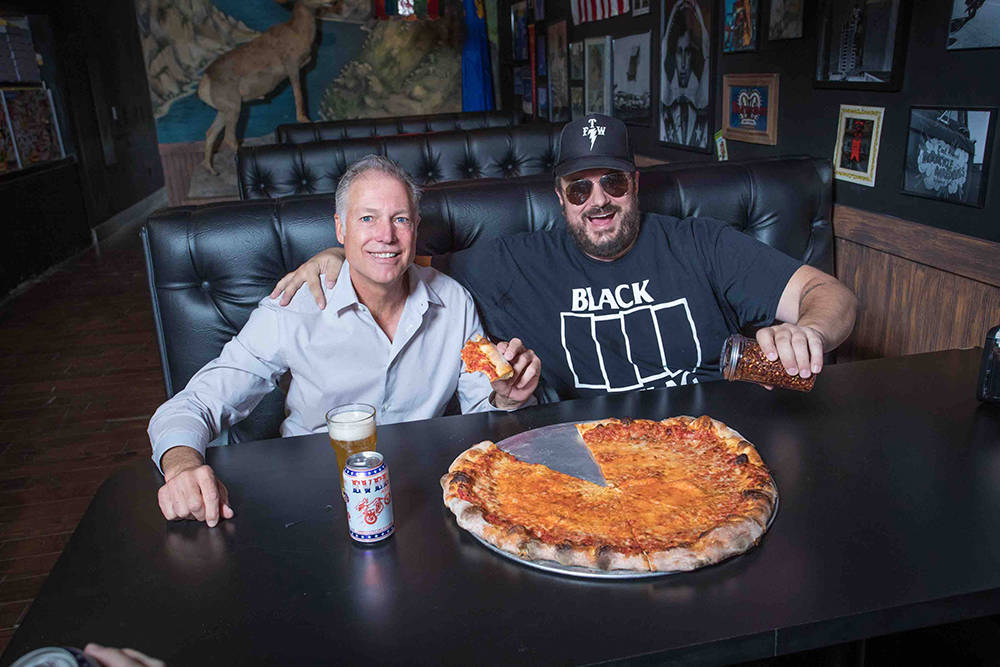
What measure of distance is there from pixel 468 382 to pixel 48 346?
4.08 metres

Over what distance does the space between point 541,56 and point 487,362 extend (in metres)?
5.26

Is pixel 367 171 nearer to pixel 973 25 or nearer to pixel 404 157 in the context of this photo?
pixel 973 25

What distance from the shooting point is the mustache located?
203 centimetres

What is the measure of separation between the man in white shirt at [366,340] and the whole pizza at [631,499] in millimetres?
304

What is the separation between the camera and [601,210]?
6.66 feet

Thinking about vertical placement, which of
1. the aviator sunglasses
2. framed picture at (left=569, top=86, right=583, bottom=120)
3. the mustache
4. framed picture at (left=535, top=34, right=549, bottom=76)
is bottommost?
the mustache

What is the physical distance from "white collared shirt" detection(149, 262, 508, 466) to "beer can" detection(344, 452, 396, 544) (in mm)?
659

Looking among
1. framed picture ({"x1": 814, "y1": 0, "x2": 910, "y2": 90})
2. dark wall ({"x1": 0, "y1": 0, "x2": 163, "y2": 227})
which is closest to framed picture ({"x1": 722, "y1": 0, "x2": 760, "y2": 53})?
framed picture ({"x1": 814, "y1": 0, "x2": 910, "y2": 90})

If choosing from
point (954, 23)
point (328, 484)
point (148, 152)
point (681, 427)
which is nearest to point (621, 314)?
point (681, 427)

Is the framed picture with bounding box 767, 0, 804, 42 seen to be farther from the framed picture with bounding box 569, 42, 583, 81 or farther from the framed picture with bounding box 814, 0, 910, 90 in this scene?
the framed picture with bounding box 569, 42, 583, 81

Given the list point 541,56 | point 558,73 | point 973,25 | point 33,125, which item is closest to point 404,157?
point 558,73

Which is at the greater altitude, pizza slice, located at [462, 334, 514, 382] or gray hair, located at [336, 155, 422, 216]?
gray hair, located at [336, 155, 422, 216]

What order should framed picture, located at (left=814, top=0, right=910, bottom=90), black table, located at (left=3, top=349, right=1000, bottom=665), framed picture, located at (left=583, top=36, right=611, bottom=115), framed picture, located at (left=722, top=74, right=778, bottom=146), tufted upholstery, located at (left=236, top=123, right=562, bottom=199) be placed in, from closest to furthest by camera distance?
black table, located at (left=3, top=349, right=1000, bottom=665) < framed picture, located at (left=814, top=0, right=910, bottom=90) < framed picture, located at (left=722, top=74, right=778, bottom=146) < tufted upholstery, located at (left=236, top=123, right=562, bottom=199) < framed picture, located at (left=583, top=36, right=611, bottom=115)

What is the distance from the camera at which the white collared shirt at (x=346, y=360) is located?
1698mm
